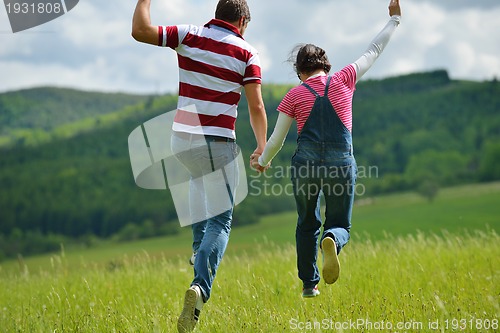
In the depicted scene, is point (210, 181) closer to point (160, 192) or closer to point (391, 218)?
point (391, 218)

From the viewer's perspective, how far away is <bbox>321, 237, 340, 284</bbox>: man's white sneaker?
4.96 m

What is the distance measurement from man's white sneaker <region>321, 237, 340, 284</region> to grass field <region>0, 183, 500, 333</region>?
0.96 ft

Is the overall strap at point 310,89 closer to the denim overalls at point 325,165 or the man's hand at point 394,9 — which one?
the denim overalls at point 325,165

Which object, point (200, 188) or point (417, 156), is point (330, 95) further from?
point (417, 156)

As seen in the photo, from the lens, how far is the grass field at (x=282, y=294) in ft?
A: 15.5

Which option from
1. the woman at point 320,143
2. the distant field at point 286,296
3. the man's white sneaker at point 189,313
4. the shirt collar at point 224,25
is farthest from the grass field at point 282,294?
the shirt collar at point 224,25

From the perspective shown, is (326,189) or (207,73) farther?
(326,189)

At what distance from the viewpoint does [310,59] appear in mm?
5281

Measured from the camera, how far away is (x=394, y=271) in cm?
714

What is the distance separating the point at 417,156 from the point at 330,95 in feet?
550

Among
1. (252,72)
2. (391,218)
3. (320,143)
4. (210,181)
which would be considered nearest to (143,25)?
(252,72)

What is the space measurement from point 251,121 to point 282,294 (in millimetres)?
2180

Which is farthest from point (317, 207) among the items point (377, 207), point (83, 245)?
point (83, 245)

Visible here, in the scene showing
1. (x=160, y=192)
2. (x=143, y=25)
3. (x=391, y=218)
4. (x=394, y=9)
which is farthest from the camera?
(x=160, y=192)
